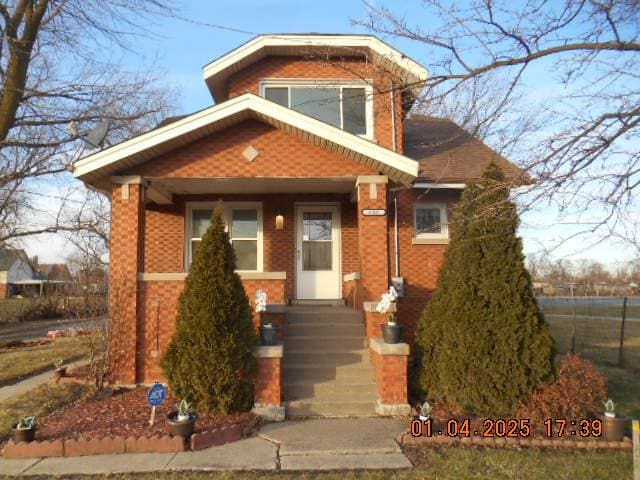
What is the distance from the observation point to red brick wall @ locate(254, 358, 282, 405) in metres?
6.95

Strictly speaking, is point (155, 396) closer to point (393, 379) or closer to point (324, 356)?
point (324, 356)

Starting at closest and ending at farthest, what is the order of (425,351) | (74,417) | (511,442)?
(511,442)
(74,417)
(425,351)

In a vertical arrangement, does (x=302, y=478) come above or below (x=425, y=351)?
below

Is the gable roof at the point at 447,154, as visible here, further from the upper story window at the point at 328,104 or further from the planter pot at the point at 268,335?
the planter pot at the point at 268,335

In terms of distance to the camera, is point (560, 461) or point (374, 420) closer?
point (560, 461)

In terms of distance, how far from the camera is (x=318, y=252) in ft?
36.8

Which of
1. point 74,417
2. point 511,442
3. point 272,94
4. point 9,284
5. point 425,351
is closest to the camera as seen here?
point 511,442

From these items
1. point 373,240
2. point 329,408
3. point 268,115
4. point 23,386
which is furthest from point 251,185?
point 23,386

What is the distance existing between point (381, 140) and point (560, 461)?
25.1 feet

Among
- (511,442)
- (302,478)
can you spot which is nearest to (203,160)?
(302,478)

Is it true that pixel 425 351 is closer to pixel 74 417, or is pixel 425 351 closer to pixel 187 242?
pixel 74 417

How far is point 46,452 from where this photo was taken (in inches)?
218

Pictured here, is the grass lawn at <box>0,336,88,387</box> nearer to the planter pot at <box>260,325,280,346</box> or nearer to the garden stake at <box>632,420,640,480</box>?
the planter pot at <box>260,325,280,346</box>

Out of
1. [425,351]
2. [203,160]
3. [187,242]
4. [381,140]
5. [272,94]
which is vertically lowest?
[425,351]
